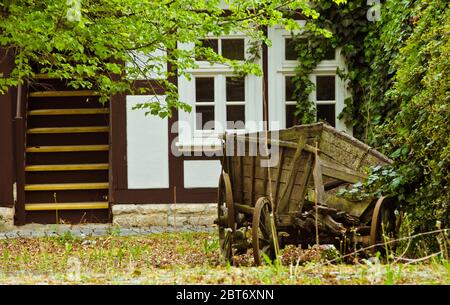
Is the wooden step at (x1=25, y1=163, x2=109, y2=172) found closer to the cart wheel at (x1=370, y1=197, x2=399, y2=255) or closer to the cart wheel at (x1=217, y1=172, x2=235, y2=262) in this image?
the cart wheel at (x1=217, y1=172, x2=235, y2=262)

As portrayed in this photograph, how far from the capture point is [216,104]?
36.7 feet

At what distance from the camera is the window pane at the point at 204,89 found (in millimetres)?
11227

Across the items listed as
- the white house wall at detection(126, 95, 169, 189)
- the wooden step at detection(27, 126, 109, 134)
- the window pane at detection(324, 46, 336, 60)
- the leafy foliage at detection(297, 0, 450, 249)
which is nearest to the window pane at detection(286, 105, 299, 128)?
the window pane at detection(324, 46, 336, 60)

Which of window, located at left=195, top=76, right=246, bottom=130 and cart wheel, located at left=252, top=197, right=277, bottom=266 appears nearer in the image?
cart wheel, located at left=252, top=197, right=277, bottom=266

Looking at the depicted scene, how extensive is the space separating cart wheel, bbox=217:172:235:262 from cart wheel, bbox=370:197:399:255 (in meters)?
1.44

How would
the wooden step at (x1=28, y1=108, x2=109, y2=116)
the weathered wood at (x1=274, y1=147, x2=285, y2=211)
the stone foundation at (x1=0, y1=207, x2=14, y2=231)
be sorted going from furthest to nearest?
the wooden step at (x1=28, y1=108, x2=109, y2=116)
the stone foundation at (x1=0, y1=207, x2=14, y2=231)
the weathered wood at (x1=274, y1=147, x2=285, y2=211)

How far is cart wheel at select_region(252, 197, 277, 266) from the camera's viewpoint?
6352 millimetres

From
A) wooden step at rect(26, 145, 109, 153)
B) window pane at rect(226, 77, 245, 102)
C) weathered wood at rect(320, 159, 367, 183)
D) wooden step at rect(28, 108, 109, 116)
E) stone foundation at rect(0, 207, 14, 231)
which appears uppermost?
window pane at rect(226, 77, 245, 102)

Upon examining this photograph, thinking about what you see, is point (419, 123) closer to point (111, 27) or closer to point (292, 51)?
point (111, 27)

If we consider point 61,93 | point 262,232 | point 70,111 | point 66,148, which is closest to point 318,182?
point 262,232

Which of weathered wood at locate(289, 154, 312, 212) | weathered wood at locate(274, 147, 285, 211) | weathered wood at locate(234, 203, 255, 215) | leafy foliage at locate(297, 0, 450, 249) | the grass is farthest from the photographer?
weathered wood at locate(234, 203, 255, 215)

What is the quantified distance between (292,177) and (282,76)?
16.1 feet

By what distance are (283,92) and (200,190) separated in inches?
75.2
